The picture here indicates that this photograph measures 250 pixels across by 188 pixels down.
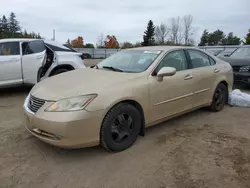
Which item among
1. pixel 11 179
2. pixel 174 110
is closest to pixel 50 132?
pixel 11 179

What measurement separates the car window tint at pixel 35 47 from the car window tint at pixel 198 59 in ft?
14.0

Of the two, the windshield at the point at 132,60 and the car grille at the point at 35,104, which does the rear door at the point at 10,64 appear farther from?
the car grille at the point at 35,104

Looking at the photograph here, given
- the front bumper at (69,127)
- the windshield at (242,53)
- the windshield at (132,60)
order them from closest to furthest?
the front bumper at (69,127) → the windshield at (132,60) → the windshield at (242,53)

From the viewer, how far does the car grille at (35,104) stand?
10.6 feet

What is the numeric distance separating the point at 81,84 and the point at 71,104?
440 millimetres

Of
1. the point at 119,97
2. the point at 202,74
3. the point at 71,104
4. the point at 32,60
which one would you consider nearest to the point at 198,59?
the point at 202,74

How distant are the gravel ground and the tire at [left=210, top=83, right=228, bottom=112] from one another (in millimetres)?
889

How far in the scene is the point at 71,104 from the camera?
3035mm

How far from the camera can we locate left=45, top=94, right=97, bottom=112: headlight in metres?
3.01

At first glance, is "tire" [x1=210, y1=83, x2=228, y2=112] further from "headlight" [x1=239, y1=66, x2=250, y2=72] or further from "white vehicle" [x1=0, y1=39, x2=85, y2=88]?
"white vehicle" [x1=0, y1=39, x2=85, y2=88]

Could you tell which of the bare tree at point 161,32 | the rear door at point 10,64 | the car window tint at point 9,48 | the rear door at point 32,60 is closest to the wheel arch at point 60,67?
the rear door at point 32,60

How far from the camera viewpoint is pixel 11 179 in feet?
9.11

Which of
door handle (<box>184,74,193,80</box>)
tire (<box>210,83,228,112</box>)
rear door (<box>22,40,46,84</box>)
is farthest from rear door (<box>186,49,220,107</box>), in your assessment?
rear door (<box>22,40,46,84</box>)

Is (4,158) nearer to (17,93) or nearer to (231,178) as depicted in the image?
(231,178)
